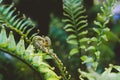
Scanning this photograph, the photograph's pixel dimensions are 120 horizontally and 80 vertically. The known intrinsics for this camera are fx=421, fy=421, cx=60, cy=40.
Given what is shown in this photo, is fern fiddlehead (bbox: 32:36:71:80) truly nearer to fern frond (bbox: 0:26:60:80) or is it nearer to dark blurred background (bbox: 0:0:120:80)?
fern frond (bbox: 0:26:60:80)

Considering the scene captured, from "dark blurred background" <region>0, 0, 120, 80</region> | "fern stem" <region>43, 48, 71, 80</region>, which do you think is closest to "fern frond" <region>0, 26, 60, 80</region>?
"fern stem" <region>43, 48, 71, 80</region>

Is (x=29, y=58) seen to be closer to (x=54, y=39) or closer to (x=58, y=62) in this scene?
(x=58, y=62)

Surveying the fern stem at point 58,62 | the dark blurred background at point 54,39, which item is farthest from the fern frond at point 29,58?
the dark blurred background at point 54,39

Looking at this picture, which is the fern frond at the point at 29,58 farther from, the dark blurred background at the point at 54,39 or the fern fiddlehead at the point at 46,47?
the dark blurred background at the point at 54,39

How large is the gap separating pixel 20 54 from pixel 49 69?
0.15m

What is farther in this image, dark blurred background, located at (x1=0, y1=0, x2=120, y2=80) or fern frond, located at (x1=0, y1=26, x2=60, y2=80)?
dark blurred background, located at (x1=0, y1=0, x2=120, y2=80)

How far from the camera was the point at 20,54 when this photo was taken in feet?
6.25

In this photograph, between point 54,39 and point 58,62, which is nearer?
point 58,62

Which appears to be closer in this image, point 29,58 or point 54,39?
point 29,58

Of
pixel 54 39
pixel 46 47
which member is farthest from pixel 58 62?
pixel 54 39

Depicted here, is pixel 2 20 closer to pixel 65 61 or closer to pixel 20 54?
pixel 20 54

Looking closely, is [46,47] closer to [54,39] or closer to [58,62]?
[58,62]

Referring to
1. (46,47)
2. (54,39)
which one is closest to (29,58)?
(46,47)

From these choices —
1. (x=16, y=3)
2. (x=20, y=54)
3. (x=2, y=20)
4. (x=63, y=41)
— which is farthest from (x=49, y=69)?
(x=16, y=3)
